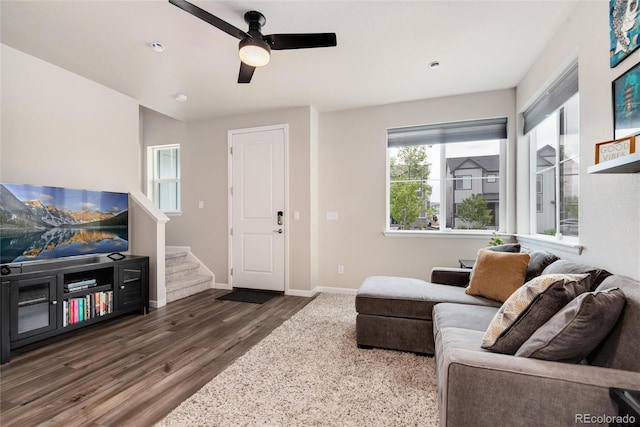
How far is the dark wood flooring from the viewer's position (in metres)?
1.64

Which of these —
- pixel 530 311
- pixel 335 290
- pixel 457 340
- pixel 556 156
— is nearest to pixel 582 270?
pixel 530 311

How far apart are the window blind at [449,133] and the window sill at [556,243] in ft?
4.28

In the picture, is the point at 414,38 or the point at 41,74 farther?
the point at 41,74

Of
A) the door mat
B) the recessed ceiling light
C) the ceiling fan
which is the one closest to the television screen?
the door mat

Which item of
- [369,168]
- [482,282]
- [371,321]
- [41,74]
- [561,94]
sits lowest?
[371,321]

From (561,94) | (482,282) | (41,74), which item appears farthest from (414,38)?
(41,74)

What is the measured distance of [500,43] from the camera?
252 centimetres

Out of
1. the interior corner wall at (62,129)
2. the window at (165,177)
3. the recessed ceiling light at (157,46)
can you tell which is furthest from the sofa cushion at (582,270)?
the window at (165,177)

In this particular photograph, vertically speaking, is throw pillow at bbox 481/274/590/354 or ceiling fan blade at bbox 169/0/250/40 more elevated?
ceiling fan blade at bbox 169/0/250/40

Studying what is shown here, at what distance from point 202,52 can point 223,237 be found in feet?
8.52

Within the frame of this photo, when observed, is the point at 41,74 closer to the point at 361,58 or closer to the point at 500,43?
A: the point at 361,58

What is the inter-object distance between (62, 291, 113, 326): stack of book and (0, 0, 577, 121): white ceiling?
7.45ft

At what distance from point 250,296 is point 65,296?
77.5 inches

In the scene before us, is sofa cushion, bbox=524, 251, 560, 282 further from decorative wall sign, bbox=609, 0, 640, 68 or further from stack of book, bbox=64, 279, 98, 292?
stack of book, bbox=64, 279, 98, 292
